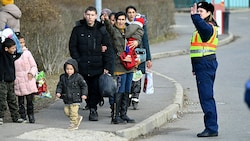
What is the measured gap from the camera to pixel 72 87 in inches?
392

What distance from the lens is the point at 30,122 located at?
1058 cm

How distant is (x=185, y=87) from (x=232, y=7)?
3897 centimetres

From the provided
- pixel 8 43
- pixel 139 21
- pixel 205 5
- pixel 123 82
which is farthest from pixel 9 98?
pixel 205 5

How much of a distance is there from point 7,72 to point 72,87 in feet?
3.31

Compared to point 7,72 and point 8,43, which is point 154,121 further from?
point 8,43

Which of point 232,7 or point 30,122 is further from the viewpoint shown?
point 232,7

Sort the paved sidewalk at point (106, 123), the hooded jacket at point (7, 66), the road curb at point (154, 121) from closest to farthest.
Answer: the paved sidewalk at point (106, 123) < the road curb at point (154, 121) < the hooded jacket at point (7, 66)

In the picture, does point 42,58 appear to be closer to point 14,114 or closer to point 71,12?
point 71,12

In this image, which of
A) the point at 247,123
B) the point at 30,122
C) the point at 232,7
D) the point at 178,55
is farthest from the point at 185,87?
the point at 232,7

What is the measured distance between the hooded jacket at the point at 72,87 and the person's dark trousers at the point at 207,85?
5.23 feet

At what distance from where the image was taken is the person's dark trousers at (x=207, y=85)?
9.80m

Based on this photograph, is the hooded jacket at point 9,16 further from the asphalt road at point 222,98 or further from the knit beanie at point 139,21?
the asphalt road at point 222,98

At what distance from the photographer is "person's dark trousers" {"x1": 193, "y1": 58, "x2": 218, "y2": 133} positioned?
32.1 feet

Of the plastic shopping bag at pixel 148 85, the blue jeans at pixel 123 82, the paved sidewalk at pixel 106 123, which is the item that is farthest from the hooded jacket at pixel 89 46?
the plastic shopping bag at pixel 148 85
